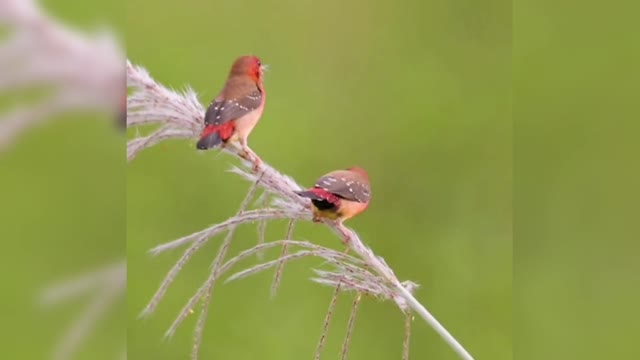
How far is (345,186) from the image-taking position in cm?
114

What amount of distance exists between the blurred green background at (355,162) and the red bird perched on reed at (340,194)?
6cm

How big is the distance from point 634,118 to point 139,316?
843mm

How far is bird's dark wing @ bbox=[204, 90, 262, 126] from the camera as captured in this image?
3.34 feet

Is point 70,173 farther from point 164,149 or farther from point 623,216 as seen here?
point 623,216

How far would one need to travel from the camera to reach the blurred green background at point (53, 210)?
43cm

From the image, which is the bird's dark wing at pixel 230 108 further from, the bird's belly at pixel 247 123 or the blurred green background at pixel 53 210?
the blurred green background at pixel 53 210

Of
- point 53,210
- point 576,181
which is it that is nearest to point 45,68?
point 53,210

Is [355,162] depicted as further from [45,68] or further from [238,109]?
[45,68]

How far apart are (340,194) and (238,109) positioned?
7.6 inches

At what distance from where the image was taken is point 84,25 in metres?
0.44

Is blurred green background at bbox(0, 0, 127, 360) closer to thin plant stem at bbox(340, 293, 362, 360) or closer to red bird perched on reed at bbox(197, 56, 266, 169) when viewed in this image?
red bird perched on reed at bbox(197, 56, 266, 169)

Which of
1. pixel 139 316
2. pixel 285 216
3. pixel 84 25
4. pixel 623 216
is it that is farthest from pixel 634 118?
pixel 84 25

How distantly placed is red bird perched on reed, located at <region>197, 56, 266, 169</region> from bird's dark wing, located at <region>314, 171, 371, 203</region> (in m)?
0.11

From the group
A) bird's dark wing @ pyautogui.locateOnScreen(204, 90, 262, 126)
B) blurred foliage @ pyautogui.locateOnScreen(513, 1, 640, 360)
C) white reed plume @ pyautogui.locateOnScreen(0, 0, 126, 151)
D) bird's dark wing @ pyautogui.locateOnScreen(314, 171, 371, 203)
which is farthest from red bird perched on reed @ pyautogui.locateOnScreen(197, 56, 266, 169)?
white reed plume @ pyautogui.locateOnScreen(0, 0, 126, 151)
